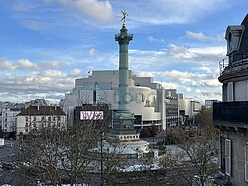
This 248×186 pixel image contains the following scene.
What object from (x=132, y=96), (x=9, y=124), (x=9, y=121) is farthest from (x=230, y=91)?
(x=9, y=121)

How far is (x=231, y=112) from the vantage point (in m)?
20.8

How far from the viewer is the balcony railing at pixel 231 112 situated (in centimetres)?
1908

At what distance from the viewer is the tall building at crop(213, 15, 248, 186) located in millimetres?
20264

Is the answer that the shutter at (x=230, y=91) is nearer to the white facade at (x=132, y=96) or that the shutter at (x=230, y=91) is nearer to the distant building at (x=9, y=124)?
the white facade at (x=132, y=96)

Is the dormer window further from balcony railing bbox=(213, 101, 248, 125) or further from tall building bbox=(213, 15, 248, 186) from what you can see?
balcony railing bbox=(213, 101, 248, 125)

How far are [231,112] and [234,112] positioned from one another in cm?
49

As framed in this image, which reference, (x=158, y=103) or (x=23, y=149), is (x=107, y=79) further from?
(x=23, y=149)

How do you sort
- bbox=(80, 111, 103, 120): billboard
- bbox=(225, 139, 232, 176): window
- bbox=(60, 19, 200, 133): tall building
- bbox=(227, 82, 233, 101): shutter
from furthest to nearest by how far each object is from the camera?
bbox=(60, 19, 200, 133): tall building < bbox=(80, 111, 103, 120): billboard < bbox=(227, 82, 233, 101): shutter < bbox=(225, 139, 232, 176): window

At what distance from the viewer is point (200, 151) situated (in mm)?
31797

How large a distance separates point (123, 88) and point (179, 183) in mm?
36262

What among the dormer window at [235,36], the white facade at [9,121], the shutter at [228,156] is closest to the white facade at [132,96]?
the white facade at [9,121]

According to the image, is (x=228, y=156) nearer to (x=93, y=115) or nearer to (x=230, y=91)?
(x=230, y=91)

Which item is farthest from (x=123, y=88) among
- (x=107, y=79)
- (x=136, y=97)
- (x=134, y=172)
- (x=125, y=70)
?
(x=107, y=79)

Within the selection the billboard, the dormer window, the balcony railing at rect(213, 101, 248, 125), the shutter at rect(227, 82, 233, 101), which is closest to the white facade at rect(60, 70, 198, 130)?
the billboard
